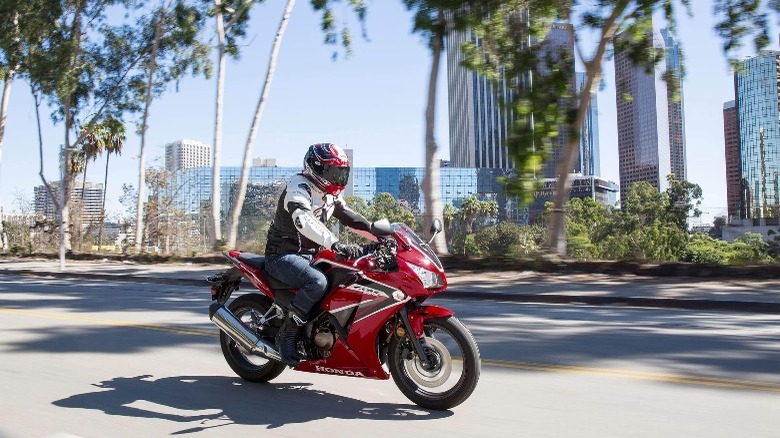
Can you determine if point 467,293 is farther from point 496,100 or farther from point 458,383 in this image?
point 458,383

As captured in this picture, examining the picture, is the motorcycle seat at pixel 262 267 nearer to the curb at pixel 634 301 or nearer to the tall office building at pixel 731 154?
the curb at pixel 634 301

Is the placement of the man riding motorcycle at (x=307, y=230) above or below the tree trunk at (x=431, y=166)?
below

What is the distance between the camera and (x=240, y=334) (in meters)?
5.41

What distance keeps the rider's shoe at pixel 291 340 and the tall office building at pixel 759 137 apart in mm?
15784

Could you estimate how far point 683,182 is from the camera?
166ft

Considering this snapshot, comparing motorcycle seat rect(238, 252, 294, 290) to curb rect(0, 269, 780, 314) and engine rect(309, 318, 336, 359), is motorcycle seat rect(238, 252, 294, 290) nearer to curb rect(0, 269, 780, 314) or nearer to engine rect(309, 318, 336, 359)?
engine rect(309, 318, 336, 359)

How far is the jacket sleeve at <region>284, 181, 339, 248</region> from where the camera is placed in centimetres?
479

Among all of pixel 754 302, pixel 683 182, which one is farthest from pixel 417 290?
pixel 683 182

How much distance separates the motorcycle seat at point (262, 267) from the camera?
5227 mm

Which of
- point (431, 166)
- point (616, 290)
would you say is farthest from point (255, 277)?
point (431, 166)

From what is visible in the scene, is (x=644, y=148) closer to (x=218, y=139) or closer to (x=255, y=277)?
(x=218, y=139)

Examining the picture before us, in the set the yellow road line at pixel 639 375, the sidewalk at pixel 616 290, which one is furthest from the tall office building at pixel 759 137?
the yellow road line at pixel 639 375

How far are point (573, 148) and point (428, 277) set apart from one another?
1402cm

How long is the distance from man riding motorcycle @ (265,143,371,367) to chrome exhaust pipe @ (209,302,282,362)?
5.3 inches
